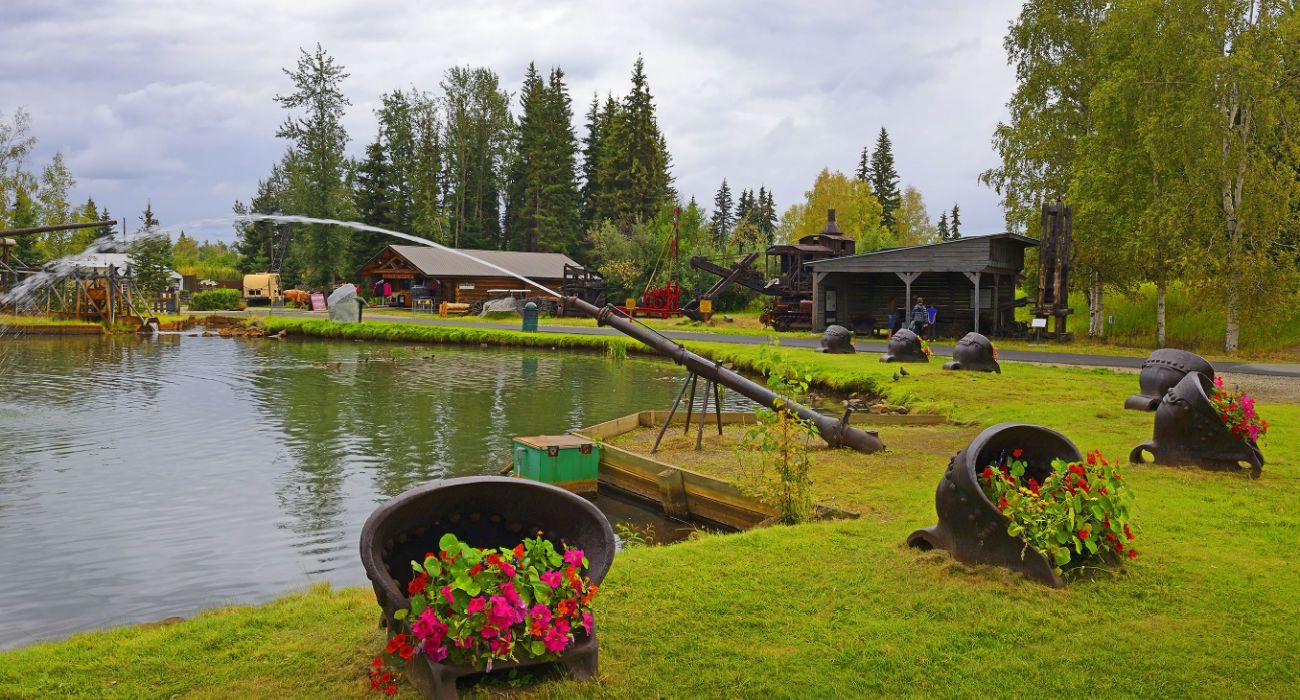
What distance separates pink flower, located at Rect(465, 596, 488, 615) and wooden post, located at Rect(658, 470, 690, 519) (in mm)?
8291

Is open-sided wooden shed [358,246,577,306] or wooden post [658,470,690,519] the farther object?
open-sided wooden shed [358,246,577,306]

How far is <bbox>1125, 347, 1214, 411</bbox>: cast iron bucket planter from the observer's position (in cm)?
1742

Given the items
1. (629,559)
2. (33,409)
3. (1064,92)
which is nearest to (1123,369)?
(1064,92)

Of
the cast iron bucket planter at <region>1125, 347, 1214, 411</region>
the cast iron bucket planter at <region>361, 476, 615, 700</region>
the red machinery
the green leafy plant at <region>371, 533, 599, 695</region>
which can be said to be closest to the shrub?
the red machinery

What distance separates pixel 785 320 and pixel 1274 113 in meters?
21.0

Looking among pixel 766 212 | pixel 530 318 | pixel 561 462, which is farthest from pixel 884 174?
pixel 561 462

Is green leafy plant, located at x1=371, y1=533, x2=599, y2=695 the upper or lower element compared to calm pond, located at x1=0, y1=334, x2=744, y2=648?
upper

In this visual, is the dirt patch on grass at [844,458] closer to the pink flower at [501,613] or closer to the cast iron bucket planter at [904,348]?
the pink flower at [501,613]

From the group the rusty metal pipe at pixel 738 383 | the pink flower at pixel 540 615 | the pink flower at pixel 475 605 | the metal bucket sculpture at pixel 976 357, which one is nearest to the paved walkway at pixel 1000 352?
the metal bucket sculpture at pixel 976 357

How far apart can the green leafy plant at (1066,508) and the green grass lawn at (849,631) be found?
1.08 ft

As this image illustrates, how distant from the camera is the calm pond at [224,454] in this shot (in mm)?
10250

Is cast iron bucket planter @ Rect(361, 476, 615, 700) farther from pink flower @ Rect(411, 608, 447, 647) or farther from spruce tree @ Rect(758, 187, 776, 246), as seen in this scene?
spruce tree @ Rect(758, 187, 776, 246)

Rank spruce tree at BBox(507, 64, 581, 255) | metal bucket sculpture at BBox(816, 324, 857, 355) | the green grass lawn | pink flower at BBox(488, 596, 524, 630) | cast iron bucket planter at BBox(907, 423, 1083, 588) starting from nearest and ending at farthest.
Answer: pink flower at BBox(488, 596, 524, 630)
the green grass lawn
cast iron bucket planter at BBox(907, 423, 1083, 588)
metal bucket sculpture at BBox(816, 324, 857, 355)
spruce tree at BBox(507, 64, 581, 255)

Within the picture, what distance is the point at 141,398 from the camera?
2438 cm
